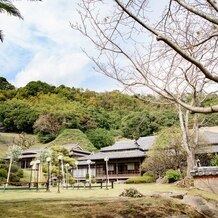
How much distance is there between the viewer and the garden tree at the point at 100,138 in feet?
194

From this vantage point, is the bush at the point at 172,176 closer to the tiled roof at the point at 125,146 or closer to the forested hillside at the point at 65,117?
the tiled roof at the point at 125,146

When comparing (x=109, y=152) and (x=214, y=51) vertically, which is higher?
(x=109, y=152)

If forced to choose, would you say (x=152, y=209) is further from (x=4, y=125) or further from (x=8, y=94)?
(x=8, y=94)

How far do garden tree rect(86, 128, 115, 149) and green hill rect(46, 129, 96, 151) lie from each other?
2609mm

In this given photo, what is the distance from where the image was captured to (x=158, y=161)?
30.0 m

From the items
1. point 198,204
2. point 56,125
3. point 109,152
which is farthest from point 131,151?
point 198,204

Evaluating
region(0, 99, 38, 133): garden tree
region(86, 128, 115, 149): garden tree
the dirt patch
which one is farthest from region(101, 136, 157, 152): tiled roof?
the dirt patch

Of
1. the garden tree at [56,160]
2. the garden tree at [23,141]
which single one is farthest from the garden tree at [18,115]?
the garden tree at [56,160]

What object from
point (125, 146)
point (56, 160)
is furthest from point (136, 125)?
point (56, 160)

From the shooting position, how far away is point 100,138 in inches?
2347

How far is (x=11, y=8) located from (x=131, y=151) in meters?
32.3

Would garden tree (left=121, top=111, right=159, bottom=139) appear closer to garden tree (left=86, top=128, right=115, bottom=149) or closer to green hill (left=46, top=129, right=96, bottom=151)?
garden tree (left=86, top=128, right=115, bottom=149)

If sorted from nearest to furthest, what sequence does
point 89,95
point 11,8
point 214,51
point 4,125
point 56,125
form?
point 214,51 < point 11,8 < point 56,125 < point 4,125 < point 89,95

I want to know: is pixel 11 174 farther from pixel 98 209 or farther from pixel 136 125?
pixel 136 125
